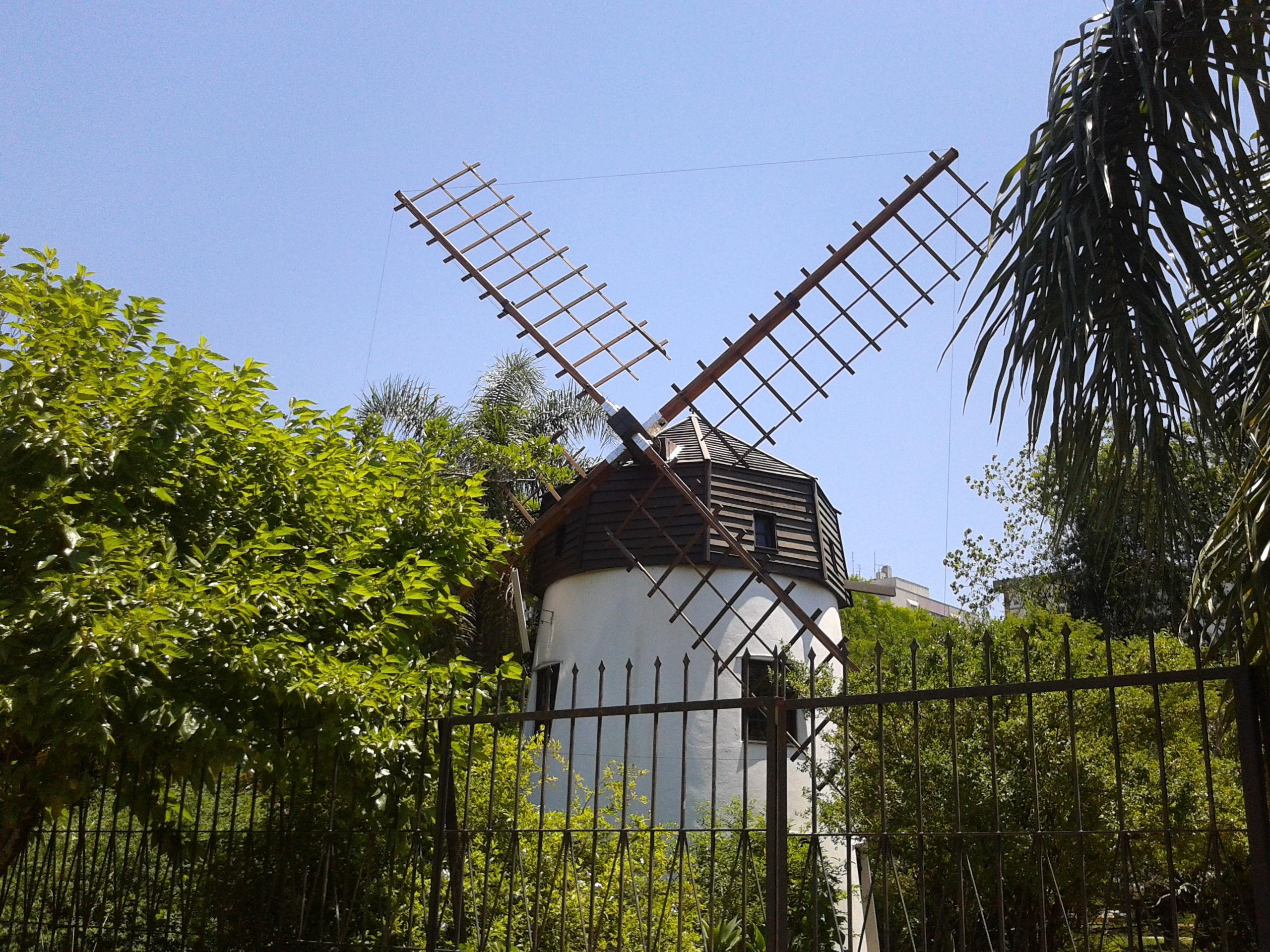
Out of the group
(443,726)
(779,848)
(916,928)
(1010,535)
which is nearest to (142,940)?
(443,726)

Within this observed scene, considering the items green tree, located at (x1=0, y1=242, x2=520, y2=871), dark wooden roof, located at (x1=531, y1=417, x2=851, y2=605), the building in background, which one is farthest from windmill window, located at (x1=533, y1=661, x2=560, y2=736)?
the building in background

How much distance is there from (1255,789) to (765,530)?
12794 millimetres

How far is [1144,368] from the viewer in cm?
390

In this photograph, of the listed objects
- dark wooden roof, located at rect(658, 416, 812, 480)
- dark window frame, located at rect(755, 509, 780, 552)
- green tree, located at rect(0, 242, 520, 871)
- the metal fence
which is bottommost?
the metal fence

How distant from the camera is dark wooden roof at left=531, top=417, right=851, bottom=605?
50.4 feet

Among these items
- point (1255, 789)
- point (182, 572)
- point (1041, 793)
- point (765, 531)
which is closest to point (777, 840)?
point (1255, 789)

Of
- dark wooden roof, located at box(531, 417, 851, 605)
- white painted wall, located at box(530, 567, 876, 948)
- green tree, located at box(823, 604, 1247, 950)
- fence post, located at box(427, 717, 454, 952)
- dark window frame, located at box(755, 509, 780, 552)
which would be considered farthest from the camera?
dark window frame, located at box(755, 509, 780, 552)

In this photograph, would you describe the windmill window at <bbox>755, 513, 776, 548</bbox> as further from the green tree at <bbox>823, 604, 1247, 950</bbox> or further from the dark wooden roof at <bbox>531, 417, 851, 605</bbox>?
the green tree at <bbox>823, 604, 1247, 950</bbox>

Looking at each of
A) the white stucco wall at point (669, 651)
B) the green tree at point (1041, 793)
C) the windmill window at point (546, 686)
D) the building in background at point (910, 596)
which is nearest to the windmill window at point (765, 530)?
the white stucco wall at point (669, 651)

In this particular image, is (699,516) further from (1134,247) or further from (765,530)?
(1134,247)

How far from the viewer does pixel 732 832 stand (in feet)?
28.3

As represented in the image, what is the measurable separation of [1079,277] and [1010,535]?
889 inches

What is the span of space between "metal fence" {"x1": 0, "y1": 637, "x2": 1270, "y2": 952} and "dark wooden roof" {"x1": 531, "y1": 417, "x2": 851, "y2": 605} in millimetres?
2449

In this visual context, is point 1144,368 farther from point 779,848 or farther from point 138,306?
point 138,306
